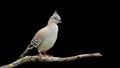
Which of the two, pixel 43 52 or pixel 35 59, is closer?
pixel 35 59

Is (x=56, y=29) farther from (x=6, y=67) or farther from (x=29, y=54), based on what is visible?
(x=6, y=67)

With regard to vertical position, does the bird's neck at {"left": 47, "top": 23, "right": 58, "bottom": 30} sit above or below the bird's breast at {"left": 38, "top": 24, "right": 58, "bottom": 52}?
above

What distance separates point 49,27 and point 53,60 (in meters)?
0.45

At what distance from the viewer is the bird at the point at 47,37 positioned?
4176 mm

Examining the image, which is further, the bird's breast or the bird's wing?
the bird's wing

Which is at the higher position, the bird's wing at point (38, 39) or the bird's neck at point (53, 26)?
the bird's neck at point (53, 26)

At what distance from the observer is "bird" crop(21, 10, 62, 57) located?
418 centimetres

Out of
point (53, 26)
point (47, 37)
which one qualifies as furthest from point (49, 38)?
point (53, 26)

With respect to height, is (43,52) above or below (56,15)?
below

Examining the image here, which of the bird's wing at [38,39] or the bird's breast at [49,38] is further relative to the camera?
the bird's wing at [38,39]

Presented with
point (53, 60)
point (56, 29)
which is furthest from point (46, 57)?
point (56, 29)

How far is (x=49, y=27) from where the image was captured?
4238 mm

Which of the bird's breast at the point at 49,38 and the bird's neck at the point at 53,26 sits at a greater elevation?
the bird's neck at the point at 53,26

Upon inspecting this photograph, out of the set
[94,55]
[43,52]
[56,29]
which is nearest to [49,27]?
[56,29]
